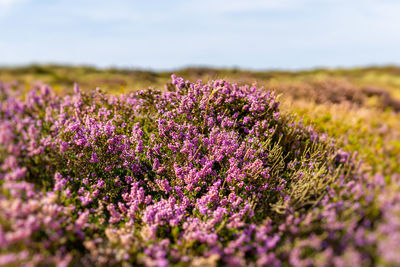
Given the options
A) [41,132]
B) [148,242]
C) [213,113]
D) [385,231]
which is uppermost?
[213,113]

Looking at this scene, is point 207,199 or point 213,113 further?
point 213,113

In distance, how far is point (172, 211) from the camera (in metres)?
3.01

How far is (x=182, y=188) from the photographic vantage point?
3.32 metres

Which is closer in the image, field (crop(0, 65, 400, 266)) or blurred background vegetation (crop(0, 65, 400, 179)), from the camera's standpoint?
field (crop(0, 65, 400, 266))

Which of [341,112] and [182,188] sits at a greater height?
[341,112]

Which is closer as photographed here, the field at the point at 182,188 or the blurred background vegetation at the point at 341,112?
the field at the point at 182,188

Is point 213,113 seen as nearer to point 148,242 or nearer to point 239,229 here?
point 239,229

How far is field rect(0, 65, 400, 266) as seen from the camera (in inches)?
95.7

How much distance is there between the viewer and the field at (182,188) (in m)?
2.43

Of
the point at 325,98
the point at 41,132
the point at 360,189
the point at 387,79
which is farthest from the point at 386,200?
the point at 387,79

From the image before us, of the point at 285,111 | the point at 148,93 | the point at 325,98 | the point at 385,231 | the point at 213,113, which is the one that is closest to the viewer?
the point at 385,231

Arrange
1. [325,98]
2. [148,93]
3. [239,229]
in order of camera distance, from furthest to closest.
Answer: [325,98] < [148,93] < [239,229]

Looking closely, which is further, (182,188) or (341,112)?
(341,112)

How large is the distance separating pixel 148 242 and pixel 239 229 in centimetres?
84
